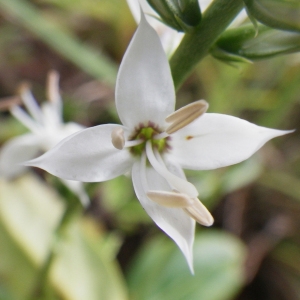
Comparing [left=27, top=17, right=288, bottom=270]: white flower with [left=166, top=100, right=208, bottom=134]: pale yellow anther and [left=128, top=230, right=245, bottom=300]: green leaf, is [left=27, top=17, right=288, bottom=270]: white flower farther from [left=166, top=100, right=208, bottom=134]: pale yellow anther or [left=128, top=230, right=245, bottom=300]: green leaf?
[left=128, top=230, right=245, bottom=300]: green leaf

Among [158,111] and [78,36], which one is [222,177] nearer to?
[158,111]

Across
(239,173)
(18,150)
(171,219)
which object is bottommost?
(239,173)

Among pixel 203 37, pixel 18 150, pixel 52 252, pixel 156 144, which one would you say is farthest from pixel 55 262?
pixel 203 37

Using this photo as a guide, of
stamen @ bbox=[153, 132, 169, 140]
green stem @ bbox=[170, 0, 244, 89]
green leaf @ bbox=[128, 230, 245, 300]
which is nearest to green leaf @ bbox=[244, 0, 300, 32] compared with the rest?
green stem @ bbox=[170, 0, 244, 89]

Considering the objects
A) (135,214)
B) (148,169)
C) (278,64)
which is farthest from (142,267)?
(278,64)

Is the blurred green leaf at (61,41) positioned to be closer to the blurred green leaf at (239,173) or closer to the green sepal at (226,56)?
the blurred green leaf at (239,173)

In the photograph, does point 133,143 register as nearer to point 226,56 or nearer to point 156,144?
point 156,144

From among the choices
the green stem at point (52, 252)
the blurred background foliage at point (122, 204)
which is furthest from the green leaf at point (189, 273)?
the green stem at point (52, 252)
